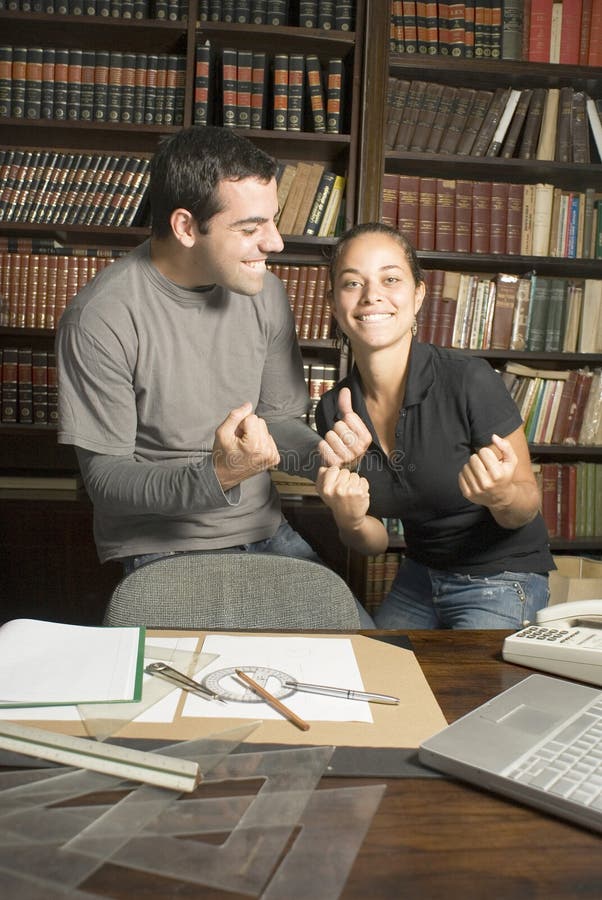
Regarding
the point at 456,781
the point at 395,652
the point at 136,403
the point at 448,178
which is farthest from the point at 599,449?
the point at 456,781

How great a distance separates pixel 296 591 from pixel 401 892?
2.41 feet

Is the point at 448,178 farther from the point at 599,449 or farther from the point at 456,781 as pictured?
the point at 456,781

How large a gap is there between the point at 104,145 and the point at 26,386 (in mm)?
962

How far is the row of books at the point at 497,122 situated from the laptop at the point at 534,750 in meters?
2.43

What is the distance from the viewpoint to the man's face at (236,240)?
167cm

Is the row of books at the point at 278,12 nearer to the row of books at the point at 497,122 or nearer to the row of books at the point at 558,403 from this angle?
the row of books at the point at 497,122

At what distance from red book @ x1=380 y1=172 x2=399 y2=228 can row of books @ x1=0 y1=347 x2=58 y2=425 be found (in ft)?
4.42

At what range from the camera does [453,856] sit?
572 millimetres

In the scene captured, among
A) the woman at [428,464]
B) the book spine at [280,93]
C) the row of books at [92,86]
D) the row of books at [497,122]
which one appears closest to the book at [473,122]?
the row of books at [497,122]

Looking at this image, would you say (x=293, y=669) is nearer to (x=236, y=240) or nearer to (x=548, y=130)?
(x=236, y=240)

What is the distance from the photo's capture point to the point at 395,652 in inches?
38.7

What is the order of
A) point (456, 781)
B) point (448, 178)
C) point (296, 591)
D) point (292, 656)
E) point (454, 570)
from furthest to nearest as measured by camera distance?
1. point (448, 178)
2. point (454, 570)
3. point (296, 591)
4. point (292, 656)
5. point (456, 781)

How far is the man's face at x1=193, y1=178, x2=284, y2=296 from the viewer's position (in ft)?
5.49

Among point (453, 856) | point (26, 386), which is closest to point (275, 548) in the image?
point (453, 856)
